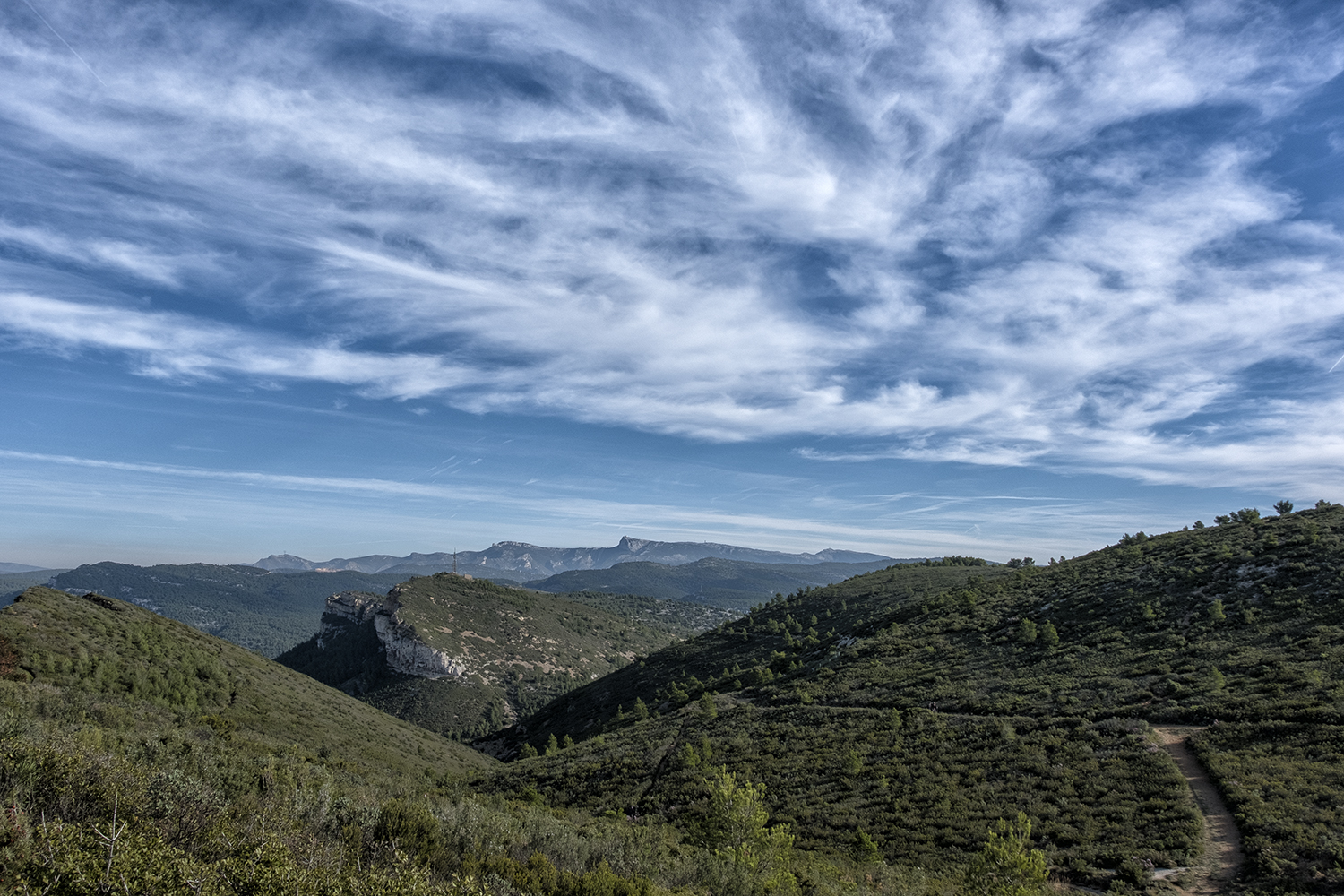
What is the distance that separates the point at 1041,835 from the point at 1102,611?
4131cm

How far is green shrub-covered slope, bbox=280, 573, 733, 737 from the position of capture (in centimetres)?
13550

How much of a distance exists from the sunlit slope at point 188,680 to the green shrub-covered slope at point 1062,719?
1722cm

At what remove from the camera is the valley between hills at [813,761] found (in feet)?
43.2

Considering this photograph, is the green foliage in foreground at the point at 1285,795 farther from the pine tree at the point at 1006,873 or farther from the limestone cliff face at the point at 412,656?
the limestone cliff face at the point at 412,656

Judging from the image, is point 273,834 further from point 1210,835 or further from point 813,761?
point 813,761

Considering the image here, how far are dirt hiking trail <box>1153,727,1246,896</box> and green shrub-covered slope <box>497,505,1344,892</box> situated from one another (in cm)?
55

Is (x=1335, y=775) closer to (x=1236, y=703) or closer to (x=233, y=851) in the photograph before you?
(x=1236, y=703)

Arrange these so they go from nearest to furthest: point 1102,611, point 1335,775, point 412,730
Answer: point 1335,775 < point 1102,611 < point 412,730

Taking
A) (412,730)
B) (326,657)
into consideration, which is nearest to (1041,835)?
(412,730)

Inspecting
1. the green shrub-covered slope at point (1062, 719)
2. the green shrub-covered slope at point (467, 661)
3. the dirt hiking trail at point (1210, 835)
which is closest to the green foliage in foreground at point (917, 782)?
the green shrub-covered slope at point (1062, 719)

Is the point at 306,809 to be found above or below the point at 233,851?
below

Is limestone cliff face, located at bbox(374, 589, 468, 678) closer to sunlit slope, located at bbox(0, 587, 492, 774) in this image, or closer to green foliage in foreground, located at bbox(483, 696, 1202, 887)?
sunlit slope, located at bbox(0, 587, 492, 774)

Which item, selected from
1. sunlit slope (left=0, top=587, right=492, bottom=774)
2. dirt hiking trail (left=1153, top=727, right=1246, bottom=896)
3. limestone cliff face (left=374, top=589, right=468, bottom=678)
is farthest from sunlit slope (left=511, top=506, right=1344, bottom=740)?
limestone cliff face (left=374, top=589, right=468, bottom=678)

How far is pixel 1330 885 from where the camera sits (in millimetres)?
18125
